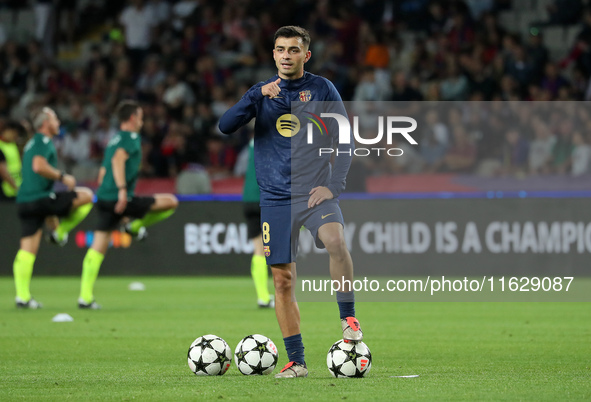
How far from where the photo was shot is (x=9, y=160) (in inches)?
658

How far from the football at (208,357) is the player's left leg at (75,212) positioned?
636cm

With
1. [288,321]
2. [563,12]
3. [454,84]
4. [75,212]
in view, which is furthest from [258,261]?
[563,12]

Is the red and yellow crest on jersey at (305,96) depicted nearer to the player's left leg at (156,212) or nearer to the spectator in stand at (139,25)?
the player's left leg at (156,212)

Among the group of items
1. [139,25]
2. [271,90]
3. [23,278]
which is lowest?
[23,278]

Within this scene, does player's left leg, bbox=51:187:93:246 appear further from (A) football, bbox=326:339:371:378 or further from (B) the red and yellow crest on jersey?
(A) football, bbox=326:339:371:378

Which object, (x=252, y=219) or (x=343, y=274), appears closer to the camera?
(x=343, y=274)

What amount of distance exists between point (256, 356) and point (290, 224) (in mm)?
956

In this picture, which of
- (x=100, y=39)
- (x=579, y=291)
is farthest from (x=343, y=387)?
(x=100, y=39)

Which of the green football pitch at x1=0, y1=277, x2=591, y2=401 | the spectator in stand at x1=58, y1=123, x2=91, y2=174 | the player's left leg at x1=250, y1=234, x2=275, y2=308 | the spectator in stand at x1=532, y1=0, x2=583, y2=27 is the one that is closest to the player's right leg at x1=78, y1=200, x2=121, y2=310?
the green football pitch at x1=0, y1=277, x2=591, y2=401

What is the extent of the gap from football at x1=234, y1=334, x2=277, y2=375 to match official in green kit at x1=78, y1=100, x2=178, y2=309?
5.56 m

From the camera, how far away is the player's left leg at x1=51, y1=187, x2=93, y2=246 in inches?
514

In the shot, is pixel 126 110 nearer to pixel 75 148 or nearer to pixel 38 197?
pixel 38 197

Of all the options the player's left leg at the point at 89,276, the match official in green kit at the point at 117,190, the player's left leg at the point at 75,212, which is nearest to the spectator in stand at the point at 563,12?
the match official in green kit at the point at 117,190

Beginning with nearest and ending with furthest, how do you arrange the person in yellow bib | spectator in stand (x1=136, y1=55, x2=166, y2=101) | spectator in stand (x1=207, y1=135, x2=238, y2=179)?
the person in yellow bib
spectator in stand (x1=207, y1=135, x2=238, y2=179)
spectator in stand (x1=136, y1=55, x2=166, y2=101)
